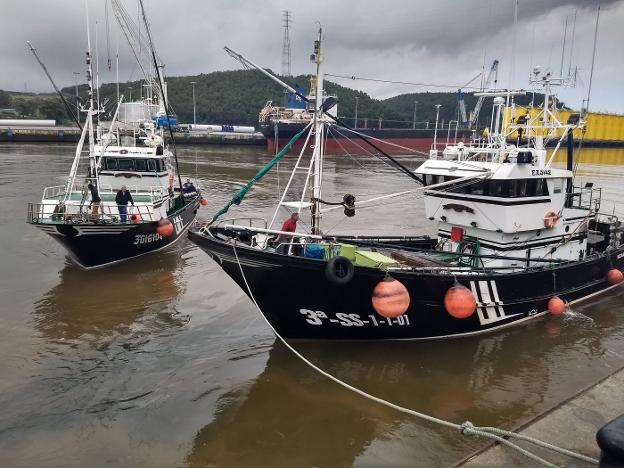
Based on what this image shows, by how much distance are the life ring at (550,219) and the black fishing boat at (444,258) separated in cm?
2

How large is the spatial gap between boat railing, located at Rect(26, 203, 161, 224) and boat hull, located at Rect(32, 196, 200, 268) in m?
0.17

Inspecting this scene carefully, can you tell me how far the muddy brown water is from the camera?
19.8 feet

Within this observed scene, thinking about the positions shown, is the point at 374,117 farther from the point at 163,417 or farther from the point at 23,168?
the point at 163,417

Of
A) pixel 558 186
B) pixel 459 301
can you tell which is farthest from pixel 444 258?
pixel 558 186

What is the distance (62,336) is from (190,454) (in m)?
4.53

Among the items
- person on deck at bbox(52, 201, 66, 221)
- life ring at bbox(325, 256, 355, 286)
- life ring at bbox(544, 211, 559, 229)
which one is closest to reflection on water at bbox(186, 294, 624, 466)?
life ring at bbox(325, 256, 355, 286)

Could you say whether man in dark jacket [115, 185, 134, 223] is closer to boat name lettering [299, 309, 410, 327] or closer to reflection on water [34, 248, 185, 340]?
reflection on water [34, 248, 185, 340]

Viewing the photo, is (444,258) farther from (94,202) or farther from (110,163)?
(110,163)

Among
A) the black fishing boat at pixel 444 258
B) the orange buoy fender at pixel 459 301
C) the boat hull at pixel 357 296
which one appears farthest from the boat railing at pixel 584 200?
the orange buoy fender at pixel 459 301

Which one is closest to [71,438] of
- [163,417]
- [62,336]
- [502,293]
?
[163,417]

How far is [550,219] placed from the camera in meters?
9.84

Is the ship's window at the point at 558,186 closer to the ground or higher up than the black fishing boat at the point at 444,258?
higher up

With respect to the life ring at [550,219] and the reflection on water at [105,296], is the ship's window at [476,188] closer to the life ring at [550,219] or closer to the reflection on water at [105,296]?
the life ring at [550,219]

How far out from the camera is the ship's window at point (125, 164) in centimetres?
1540
